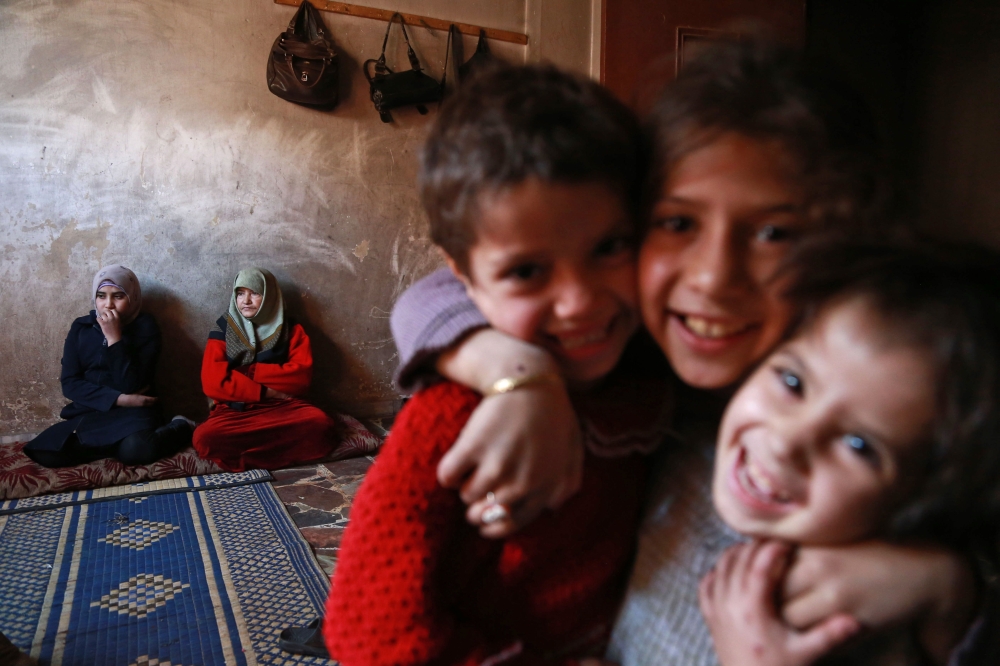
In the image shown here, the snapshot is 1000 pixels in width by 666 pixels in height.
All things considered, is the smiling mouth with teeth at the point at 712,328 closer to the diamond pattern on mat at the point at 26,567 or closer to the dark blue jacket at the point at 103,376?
the diamond pattern on mat at the point at 26,567

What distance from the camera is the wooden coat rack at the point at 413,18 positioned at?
14.6 feet

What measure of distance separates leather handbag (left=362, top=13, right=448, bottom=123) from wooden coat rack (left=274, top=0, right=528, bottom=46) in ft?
0.24

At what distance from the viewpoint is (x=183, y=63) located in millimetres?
4289

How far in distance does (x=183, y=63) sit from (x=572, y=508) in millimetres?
4641

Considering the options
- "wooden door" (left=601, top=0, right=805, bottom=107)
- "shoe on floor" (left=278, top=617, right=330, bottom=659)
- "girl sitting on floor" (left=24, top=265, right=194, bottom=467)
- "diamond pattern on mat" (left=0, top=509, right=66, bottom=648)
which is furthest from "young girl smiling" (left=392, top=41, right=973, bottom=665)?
Answer: "girl sitting on floor" (left=24, top=265, right=194, bottom=467)

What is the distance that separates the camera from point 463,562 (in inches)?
29.5

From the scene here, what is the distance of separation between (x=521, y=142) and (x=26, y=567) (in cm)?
306

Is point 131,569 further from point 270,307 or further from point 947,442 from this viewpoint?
point 947,442

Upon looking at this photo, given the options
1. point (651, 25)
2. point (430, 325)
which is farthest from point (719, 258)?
point (651, 25)

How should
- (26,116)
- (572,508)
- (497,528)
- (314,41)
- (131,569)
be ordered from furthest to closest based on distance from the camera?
(314,41) < (26,116) < (131,569) < (572,508) < (497,528)

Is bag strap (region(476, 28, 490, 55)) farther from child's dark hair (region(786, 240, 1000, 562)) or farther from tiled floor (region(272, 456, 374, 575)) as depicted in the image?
child's dark hair (region(786, 240, 1000, 562))

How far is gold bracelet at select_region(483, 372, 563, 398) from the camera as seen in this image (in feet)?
2.12

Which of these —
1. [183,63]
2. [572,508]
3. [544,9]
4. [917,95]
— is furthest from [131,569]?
[917,95]

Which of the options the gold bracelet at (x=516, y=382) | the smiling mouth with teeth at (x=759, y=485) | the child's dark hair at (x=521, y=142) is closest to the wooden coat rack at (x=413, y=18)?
the child's dark hair at (x=521, y=142)
